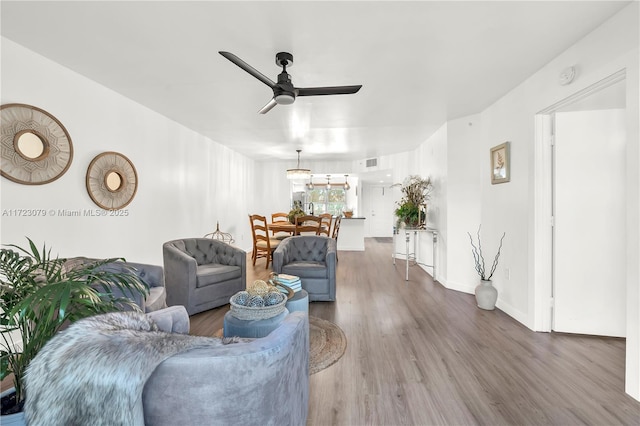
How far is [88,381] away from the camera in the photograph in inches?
32.6

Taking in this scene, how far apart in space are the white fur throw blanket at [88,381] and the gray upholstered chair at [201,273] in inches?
90.5

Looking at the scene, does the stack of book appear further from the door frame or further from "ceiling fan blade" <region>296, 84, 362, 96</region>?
the door frame

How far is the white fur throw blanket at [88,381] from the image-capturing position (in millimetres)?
830

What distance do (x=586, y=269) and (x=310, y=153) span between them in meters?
5.56

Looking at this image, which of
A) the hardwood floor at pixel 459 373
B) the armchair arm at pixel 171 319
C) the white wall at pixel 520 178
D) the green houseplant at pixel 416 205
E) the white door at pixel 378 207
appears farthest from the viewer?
the white door at pixel 378 207

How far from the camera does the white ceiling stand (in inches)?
75.1

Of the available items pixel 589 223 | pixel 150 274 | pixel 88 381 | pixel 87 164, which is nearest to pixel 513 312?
pixel 589 223

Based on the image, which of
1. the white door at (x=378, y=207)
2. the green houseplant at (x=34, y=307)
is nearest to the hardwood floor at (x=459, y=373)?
the green houseplant at (x=34, y=307)

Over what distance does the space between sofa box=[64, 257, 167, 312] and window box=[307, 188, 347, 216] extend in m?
7.27

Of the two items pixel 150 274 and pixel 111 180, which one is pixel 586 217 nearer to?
pixel 150 274

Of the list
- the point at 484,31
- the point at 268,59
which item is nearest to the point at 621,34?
the point at 484,31

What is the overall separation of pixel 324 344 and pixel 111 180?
306cm

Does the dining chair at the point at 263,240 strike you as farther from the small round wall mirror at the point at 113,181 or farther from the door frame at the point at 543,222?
the door frame at the point at 543,222

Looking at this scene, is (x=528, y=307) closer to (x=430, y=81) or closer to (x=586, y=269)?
(x=586, y=269)
